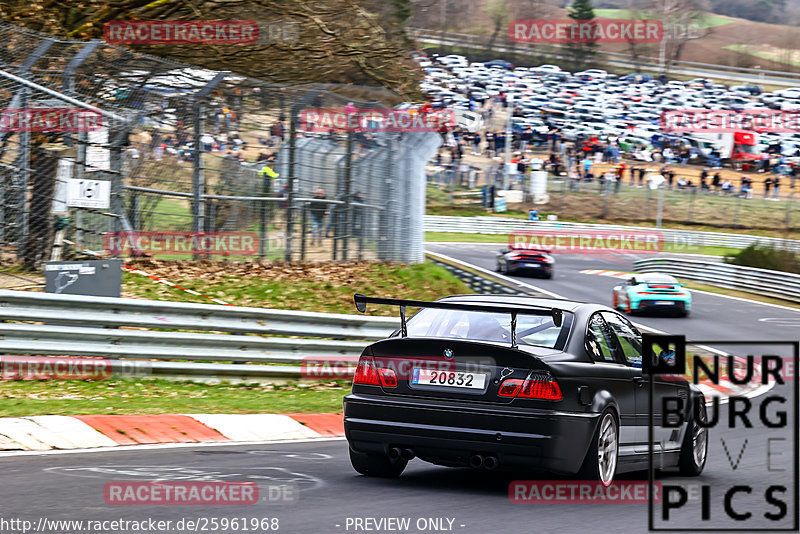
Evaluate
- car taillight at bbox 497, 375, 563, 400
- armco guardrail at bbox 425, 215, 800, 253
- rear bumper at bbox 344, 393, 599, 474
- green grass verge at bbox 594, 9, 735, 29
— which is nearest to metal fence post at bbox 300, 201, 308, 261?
Answer: rear bumper at bbox 344, 393, 599, 474

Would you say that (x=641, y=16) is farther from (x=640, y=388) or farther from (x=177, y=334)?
(x=640, y=388)

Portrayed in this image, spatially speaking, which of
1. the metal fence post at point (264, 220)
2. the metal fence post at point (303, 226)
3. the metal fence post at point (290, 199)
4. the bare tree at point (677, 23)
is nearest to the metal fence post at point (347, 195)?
the metal fence post at point (303, 226)

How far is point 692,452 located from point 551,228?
43.6 meters

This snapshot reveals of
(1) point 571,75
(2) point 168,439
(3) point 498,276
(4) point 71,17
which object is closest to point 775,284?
(3) point 498,276

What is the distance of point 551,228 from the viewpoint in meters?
51.5

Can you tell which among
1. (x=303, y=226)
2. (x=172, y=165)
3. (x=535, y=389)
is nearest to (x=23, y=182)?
(x=172, y=165)

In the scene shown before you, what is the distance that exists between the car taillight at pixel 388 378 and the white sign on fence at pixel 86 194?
21.0 feet

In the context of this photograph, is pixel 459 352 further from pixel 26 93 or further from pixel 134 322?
pixel 26 93

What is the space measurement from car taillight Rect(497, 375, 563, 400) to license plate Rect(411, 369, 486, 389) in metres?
0.18

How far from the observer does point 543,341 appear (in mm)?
7012

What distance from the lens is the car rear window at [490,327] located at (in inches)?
276

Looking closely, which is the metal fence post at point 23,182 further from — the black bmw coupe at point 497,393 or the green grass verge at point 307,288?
the black bmw coupe at point 497,393

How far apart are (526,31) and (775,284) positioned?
75.4 m

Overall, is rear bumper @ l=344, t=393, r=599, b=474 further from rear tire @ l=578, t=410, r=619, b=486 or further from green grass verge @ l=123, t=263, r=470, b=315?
green grass verge @ l=123, t=263, r=470, b=315
